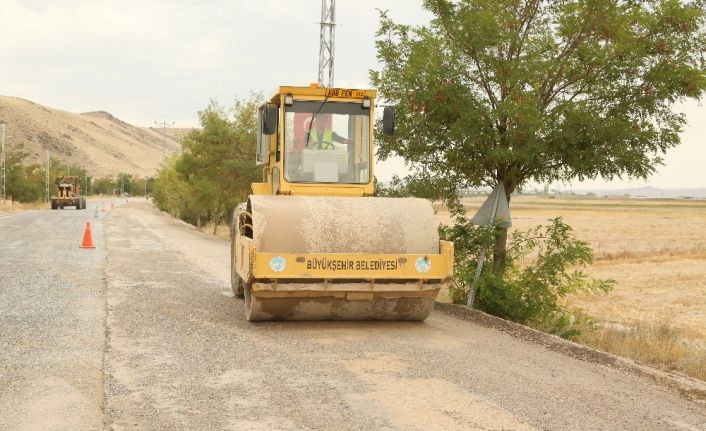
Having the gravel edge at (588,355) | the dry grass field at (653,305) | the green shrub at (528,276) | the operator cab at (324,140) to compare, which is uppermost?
the operator cab at (324,140)

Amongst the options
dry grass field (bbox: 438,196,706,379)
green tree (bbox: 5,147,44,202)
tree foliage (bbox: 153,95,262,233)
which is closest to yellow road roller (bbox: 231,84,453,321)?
dry grass field (bbox: 438,196,706,379)

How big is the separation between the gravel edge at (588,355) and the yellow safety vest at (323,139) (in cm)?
290

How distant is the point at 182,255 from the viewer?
20.6 metres

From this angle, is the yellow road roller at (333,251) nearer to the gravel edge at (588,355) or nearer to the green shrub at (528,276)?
the gravel edge at (588,355)

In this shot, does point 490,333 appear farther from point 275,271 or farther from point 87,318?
point 87,318

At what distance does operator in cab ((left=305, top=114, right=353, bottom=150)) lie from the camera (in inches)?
421

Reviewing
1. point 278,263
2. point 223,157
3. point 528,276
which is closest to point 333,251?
point 278,263

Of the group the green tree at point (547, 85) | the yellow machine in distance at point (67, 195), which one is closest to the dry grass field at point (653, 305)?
the green tree at point (547, 85)

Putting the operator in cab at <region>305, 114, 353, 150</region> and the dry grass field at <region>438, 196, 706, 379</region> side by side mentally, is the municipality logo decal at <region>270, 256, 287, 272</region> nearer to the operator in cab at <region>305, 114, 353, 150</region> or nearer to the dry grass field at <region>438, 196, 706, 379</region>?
the operator in cab at <region>305, 114, 353, 150</region>

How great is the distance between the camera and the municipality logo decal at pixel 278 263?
28.9 ft

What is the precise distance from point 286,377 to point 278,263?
207cm

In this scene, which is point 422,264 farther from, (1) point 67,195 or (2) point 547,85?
(1) point 67,195

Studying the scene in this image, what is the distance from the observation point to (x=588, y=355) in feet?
27.7

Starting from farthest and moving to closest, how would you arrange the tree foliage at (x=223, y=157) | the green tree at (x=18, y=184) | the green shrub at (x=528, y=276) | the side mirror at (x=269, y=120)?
1. the green tree at (x=18, y=184)
2. the tree foliage at (x=223, y=157)
3. the green shrub at (x=528, y=276)
4. the side mirror at (x=269, y=120)
